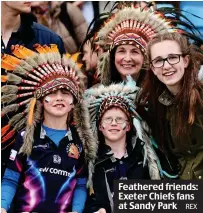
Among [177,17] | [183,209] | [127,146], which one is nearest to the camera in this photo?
[183,209]

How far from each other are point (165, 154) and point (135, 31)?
2.58 ft

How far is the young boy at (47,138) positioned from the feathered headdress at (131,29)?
15.7 inches

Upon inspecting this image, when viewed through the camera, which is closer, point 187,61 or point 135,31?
point 187,61

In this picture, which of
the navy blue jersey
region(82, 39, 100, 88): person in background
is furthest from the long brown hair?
region(82, 39, 100, 88): person in background

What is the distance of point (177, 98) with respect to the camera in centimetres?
383

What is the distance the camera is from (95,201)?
151 inches

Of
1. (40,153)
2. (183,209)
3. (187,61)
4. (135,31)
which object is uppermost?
(135,31)

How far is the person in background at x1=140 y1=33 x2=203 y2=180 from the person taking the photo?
3.82 m

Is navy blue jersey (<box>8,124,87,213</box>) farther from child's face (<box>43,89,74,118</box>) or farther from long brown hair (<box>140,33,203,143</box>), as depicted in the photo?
long brown hair (<box>140,33,203,143</box>)

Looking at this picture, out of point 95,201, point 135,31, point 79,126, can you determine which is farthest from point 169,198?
point 135,31

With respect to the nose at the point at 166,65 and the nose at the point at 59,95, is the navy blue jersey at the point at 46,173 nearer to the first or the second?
the nose at the point at 59,95

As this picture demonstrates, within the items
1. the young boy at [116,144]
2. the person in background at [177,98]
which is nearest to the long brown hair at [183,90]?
the person in background at [177,98]

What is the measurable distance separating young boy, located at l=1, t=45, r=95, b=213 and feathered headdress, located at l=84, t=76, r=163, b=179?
99 mm

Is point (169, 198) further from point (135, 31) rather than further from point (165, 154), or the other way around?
point (135, 31)
